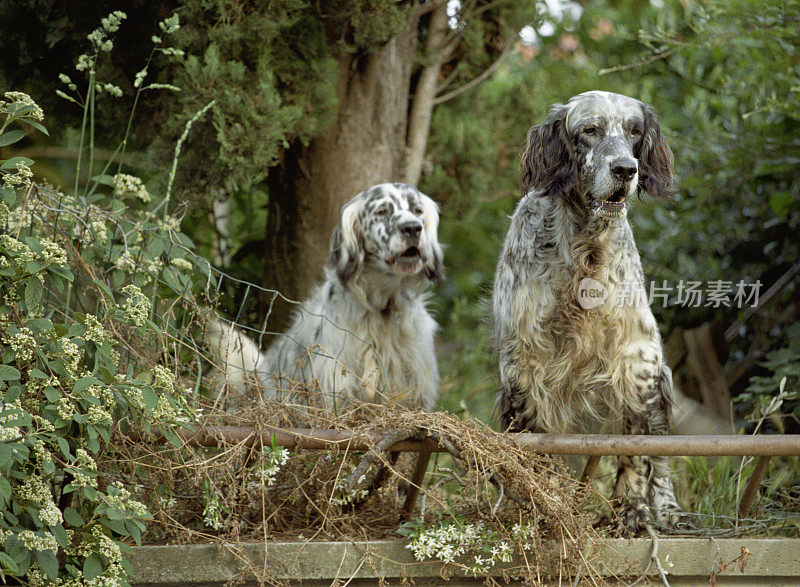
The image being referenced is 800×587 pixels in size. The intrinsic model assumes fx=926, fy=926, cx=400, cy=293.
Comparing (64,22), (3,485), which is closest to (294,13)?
(64,22)

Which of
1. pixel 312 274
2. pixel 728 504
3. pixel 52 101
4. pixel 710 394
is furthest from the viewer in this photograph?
pixel 710 394

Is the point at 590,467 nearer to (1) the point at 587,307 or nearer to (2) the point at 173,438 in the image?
(1) the point at 587,307

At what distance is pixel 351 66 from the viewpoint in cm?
456

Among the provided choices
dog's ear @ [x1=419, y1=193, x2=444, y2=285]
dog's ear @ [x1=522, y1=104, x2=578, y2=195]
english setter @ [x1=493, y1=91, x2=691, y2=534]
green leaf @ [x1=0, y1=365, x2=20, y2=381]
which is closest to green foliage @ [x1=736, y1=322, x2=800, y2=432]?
english setter @ [x1=493, y1=91, x2=691, y2=534]

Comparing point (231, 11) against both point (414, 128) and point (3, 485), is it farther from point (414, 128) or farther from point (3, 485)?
point (3, 485)

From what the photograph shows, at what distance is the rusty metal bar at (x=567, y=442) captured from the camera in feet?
9.34

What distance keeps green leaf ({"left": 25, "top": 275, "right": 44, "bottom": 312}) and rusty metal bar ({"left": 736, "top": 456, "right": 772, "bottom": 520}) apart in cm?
229

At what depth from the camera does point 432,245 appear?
4.11 metres

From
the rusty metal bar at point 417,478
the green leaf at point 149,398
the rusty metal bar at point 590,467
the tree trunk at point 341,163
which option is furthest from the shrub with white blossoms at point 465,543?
the tree trunk at point 341,163

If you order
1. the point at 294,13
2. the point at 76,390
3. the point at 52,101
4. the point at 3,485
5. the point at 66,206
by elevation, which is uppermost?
the point at 294,13

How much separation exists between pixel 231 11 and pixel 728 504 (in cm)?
284

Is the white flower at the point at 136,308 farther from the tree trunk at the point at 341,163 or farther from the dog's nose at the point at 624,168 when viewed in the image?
the tree trunk at the point at 341,163

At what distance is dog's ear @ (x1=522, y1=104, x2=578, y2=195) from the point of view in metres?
3.16

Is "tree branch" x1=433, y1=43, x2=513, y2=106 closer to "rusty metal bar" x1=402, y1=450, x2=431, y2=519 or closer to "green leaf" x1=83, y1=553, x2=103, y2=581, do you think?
"rusty metal bar" x1=402, y1=450, x2=431, y2=519
